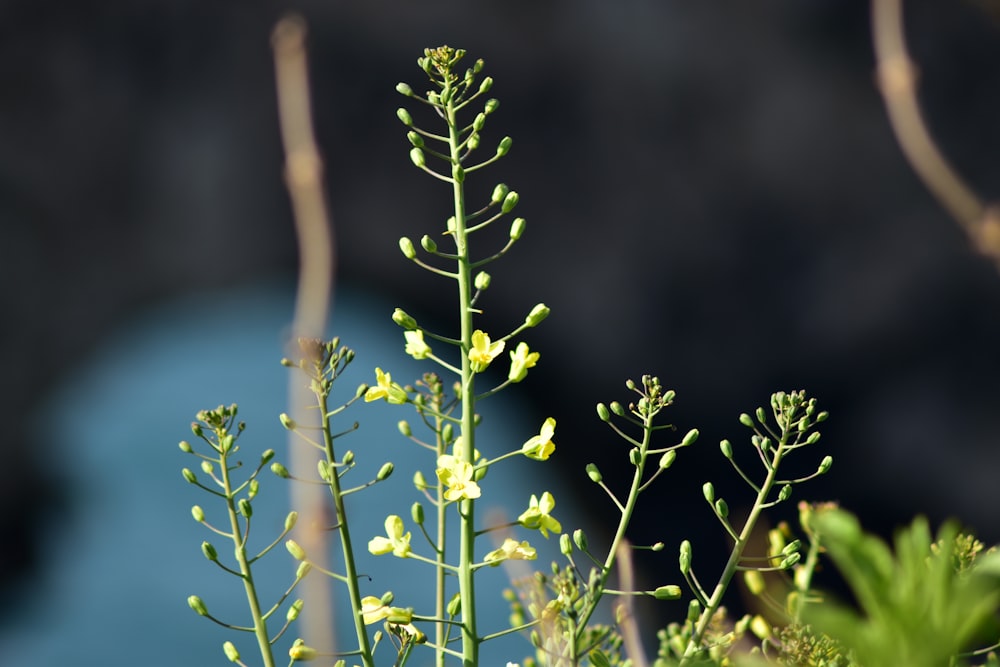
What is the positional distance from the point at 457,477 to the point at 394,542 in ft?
0.13

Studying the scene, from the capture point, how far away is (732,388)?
7.03 feet

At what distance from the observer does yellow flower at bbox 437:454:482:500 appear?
0.24 meters

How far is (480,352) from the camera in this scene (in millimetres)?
262

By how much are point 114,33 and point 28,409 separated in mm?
Answer: 710

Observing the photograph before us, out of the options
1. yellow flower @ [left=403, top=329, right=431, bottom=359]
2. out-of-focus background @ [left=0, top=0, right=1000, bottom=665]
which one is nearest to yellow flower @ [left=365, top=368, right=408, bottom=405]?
yellow flower @ [left=403, top=329, right=431, bottom=359]

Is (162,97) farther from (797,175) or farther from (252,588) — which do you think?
(252,588)

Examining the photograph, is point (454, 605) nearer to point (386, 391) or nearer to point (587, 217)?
point (386, 391)

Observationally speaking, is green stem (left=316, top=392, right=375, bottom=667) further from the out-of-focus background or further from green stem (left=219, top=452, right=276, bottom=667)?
the out-of-focus background

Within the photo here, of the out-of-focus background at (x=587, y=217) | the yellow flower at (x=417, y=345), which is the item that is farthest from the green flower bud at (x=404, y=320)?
the out-of-focus background at (x=587, y=217)

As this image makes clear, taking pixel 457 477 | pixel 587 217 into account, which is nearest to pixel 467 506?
pixel 457 477

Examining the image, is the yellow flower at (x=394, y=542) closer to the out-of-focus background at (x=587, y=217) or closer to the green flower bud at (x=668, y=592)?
the green flower bud at (x=668, y=592)

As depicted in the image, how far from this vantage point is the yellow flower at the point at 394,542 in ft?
0.91

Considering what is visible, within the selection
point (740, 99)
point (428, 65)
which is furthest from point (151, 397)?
point (428, 65)

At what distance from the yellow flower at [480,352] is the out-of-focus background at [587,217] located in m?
1.80
